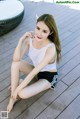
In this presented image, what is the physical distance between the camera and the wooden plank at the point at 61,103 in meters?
1.93

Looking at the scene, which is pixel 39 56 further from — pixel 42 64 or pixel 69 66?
pixel 69 66

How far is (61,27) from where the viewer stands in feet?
12.1

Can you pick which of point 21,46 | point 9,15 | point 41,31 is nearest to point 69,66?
point 21,46

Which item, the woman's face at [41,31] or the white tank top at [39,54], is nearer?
the woman's face at [41,31]

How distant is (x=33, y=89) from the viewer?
192 centimetres

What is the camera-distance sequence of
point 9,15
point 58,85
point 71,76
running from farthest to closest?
A: point 9,15
point 71,76
point 58,85

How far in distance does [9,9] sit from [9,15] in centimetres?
29

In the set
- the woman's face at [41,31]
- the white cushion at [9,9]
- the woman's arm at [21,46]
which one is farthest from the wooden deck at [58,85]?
the woman's face at [41,31]

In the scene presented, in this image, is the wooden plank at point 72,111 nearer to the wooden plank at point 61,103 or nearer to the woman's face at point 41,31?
the wooden plank at point 61,103

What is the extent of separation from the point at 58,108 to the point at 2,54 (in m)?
1.28

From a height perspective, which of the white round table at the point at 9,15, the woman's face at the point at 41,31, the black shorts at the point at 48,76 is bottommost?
the white round table at the point at 9,15

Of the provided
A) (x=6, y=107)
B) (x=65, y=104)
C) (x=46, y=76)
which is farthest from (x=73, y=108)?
(x=6, y=107)

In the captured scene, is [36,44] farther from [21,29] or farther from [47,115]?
[21,29]

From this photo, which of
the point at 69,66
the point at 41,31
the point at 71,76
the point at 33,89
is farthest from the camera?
the point at 69,66
